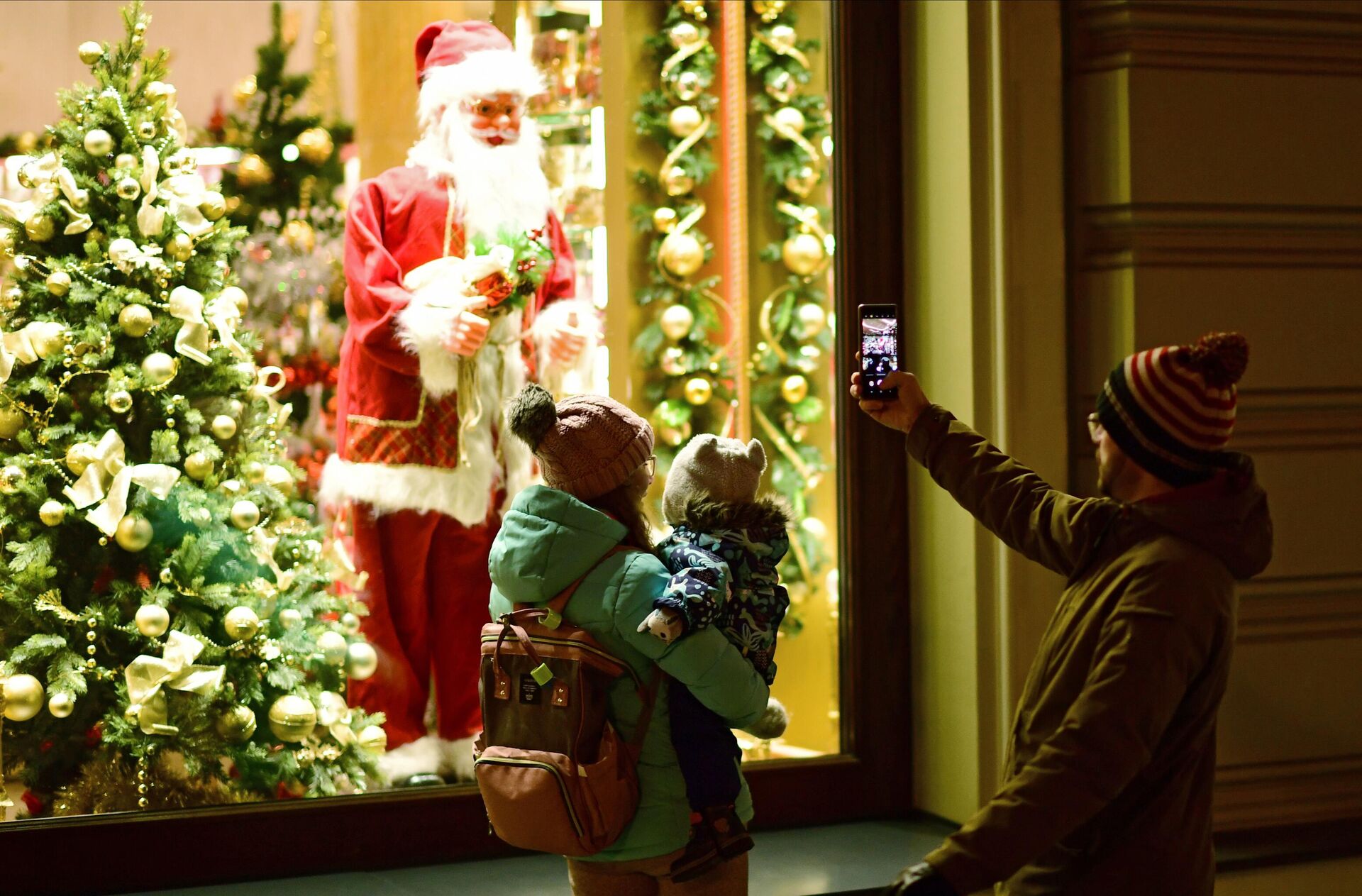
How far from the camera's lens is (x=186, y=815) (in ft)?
11.4

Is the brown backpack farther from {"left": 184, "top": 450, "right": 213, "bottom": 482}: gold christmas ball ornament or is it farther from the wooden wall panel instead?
the wooden wall panel

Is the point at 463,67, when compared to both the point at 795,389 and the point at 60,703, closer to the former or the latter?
the point at 795,389

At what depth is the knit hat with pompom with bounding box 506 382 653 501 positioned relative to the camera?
7.85ft

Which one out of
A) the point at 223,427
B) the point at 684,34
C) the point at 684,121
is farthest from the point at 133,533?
the point at 684,34

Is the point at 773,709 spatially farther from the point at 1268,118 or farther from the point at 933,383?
the point at 1268,118

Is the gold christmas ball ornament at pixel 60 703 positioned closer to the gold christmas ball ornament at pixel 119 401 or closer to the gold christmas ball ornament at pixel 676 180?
the gold christmas ball ornament at pixel 119 401

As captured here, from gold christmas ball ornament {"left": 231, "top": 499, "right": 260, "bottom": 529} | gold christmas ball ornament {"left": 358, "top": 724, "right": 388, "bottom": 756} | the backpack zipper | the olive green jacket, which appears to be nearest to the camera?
the olive green jacket

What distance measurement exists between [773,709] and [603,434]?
59 cm

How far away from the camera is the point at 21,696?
3.32m

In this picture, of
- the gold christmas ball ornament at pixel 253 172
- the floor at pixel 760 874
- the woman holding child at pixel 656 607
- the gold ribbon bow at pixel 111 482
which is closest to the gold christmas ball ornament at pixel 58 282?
the gold ribbon bow at pixel 111 482

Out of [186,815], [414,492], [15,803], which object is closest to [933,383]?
[414,492]

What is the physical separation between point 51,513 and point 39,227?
2.18 feet

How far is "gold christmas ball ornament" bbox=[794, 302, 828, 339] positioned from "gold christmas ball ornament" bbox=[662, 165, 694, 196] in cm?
49

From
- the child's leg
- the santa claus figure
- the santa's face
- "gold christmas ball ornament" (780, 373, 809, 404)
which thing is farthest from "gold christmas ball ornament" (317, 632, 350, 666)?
the child's leg
